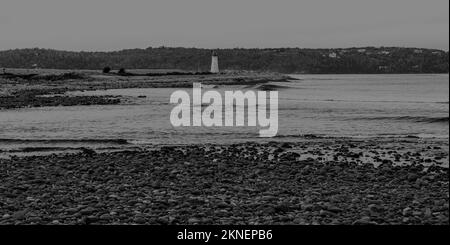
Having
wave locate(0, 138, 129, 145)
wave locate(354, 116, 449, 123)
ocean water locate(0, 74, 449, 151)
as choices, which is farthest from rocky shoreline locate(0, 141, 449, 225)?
wave locate(354, 116, 449, 123)

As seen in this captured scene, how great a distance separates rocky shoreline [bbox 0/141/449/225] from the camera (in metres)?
10.9

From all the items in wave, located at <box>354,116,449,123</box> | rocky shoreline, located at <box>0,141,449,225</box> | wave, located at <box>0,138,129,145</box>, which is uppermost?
rocky shoreline, located at <box>0,141,449,225</box>

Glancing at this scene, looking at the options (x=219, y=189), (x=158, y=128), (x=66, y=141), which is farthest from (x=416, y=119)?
(x=219, y=189)

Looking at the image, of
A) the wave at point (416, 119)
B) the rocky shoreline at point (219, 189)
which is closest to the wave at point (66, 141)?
the rocky shoreline at point (219, 189)

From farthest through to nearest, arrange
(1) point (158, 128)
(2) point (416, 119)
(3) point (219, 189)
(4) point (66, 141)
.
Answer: (2) point (416, 119) < (1) point (158, 128) < (4) point (66, 141) < (3) point (219, 189)

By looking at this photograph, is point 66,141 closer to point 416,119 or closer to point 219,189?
point 219,189

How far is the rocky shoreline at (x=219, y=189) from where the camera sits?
10852 millimetres

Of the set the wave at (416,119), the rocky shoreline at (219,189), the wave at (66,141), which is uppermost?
the rocky shoreline at (219,189)

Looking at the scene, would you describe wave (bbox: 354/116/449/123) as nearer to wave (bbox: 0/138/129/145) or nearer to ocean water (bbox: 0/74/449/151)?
ocean water (bbox: 0/74/449/151)

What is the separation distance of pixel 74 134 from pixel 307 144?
10.4m

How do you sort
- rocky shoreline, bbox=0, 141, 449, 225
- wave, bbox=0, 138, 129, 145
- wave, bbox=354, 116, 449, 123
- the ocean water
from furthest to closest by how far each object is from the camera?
1. wave, bbox=354, 116, 449, 123
2. the ocean water
3. wave, bbox=0, 138, 129, 145
4. rocky shoreline, bbox=0, 141, 449, 225

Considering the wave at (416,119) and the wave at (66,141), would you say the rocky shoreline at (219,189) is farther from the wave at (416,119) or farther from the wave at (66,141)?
the wave at (416,119)

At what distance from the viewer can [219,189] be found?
44.9 feet
